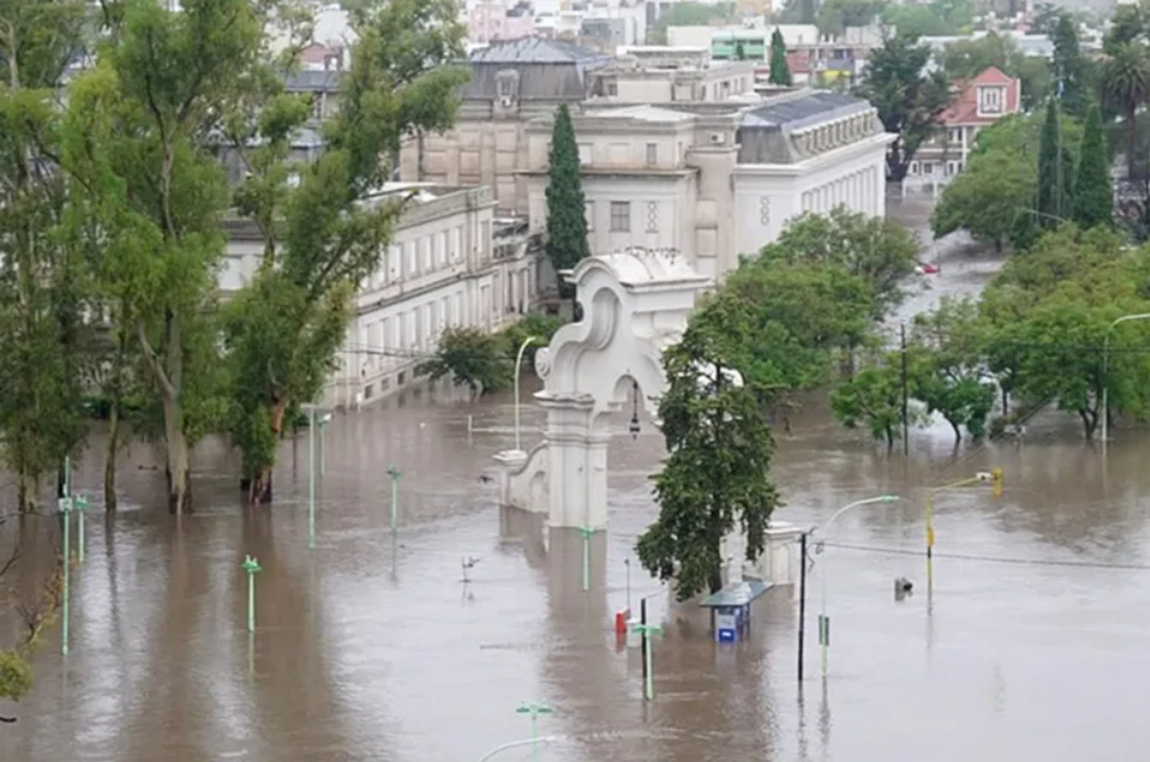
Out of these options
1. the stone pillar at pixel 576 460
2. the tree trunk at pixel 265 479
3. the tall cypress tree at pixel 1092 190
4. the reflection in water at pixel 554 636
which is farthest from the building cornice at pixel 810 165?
the stone pillar at pixel 576 460

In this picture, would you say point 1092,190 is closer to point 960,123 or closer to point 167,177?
point 167,177

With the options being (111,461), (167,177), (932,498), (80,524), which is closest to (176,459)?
(111,461)

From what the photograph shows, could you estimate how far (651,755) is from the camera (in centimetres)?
4112

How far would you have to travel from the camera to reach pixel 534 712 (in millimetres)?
37969

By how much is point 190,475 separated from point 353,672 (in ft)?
56.5

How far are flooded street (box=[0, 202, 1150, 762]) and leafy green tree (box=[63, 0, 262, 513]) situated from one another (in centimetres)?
280

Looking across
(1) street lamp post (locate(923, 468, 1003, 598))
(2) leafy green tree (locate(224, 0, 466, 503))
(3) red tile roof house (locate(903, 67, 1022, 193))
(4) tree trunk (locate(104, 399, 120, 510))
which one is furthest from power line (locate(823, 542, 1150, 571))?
(3) red tile roof house (locate(903, 67, 1022, 193))

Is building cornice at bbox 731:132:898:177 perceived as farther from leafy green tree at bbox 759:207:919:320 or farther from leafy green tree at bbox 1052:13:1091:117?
leafy green tree at bbox 1052:13:1091:117

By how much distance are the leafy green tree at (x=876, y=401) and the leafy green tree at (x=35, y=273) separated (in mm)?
16396

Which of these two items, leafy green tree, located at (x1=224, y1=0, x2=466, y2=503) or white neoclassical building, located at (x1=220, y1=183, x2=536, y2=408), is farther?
white neoclassical building, located at (x1=220, y1=183, x2=536, y2=408)

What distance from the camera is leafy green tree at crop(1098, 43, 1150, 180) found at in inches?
4267

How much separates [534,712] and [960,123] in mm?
99986

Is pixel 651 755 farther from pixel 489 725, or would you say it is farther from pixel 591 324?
pixel 591 324

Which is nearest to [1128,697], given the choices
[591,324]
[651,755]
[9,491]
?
[651,755]
